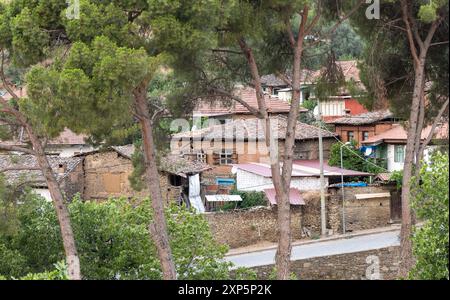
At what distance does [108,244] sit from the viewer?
53.2 ft

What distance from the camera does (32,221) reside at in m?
15.9

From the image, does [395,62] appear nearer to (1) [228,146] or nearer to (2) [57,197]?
(2) [57,197]

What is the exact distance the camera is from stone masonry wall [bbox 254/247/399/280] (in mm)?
21406

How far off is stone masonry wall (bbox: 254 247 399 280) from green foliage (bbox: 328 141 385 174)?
8179 millimetres

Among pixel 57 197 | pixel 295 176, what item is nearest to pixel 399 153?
pixel 295 176

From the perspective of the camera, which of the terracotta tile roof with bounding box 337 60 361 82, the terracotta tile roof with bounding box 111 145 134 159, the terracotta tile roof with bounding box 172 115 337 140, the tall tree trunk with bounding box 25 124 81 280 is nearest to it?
the tall tree trunk with bounding box 25 124 81 280

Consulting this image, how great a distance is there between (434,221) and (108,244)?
773 centimetres

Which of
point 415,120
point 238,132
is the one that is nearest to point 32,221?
point 415,120

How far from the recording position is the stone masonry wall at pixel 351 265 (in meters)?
21.4

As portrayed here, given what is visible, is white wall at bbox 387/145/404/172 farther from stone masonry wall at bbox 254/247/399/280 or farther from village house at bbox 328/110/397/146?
stone masonry wall at bbox 254/247/399/280

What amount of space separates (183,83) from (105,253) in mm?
3713

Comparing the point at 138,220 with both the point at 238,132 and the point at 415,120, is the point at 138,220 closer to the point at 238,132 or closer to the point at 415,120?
the point at 415,120

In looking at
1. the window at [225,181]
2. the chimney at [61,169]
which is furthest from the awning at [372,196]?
the chimney at [61,169]

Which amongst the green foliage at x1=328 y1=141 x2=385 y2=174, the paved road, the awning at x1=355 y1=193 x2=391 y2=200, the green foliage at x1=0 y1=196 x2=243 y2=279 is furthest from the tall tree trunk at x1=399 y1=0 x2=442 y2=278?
the green foliage at x1=328 y1=141 x2=385 y2=174
